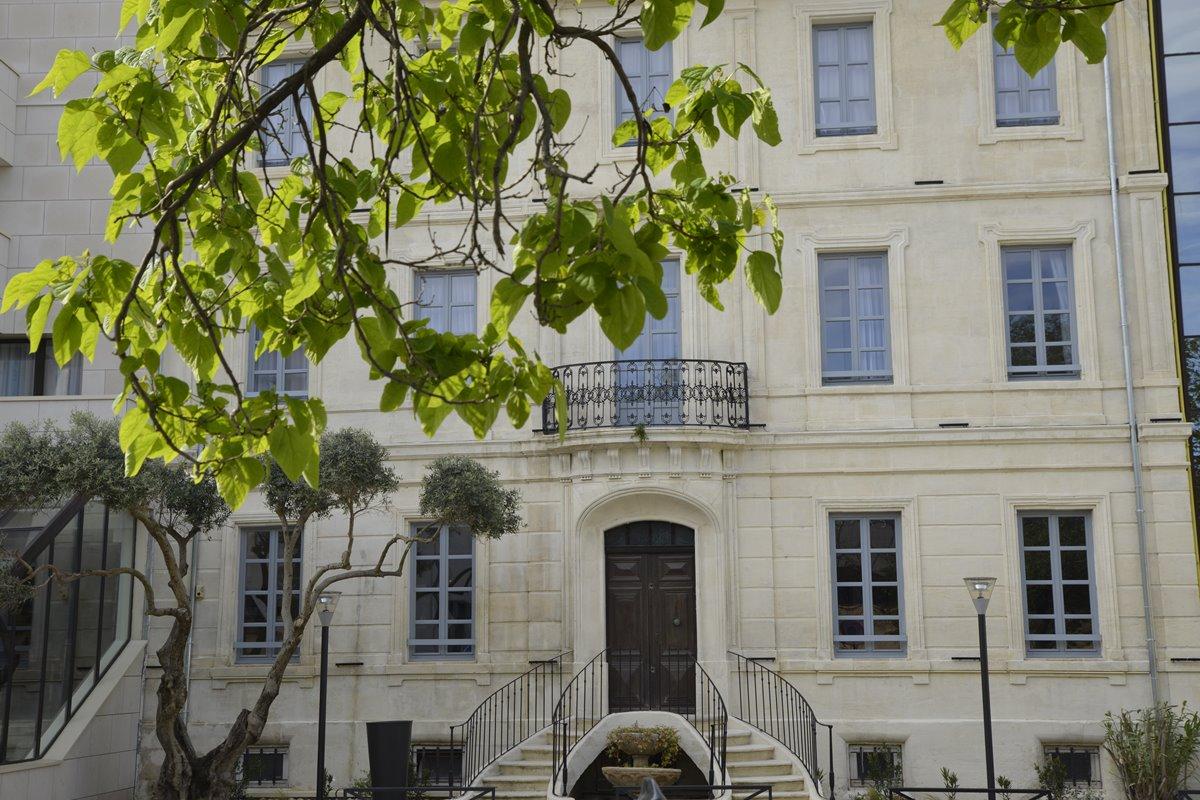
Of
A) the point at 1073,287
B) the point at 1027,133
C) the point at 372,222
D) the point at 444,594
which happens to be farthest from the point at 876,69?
the point at 372,222

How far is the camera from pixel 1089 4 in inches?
149

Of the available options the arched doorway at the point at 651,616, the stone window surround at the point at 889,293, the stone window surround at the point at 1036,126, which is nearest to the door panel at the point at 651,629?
the arched doorway at the point at 651,616

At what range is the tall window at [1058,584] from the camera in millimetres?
16984

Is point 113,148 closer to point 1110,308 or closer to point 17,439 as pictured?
point 17,439

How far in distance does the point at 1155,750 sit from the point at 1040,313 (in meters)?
Answer: 5.60

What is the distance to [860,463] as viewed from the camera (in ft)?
57.7

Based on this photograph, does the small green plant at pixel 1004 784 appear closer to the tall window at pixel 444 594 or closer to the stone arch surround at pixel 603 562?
the stone arch surround at pixel 603 562

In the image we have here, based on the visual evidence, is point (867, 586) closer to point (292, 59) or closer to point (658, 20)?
point (292, 59)

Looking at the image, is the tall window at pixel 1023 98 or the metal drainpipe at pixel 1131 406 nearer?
the metal drainpipe at pixel 1131 406

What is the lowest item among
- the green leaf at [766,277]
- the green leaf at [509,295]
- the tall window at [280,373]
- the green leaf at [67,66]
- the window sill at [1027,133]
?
the green leaf at [509,295]

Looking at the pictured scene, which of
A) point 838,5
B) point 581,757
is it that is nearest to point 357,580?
point 581,757

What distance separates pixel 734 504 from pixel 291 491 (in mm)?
5631

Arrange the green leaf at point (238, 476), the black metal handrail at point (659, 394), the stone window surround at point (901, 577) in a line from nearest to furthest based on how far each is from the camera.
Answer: the green leaf at point (238, 476)
the stone window surround at point (901, 577)
the black metal handrail at point (659, 394)

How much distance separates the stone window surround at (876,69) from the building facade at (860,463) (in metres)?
0.04
